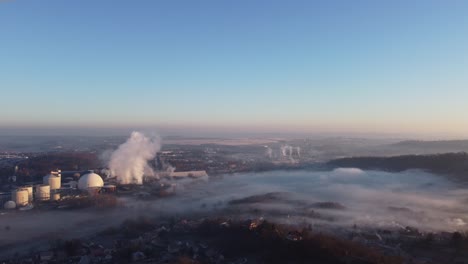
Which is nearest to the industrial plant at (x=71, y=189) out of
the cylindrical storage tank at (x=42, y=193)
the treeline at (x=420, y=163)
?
the cylindrical storage tank at (x=42, y=193)

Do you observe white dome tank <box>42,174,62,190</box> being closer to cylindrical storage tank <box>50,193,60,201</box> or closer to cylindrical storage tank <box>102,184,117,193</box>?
cylindrical storage tank <box>50,193,60,201</box>

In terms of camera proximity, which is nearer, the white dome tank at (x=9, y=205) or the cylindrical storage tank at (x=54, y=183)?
the white dome tank at (x=9, y=205)

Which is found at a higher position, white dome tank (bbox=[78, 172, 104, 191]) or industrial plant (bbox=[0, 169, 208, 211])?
white dome tank (bbox=[78, 172, 104, 191])

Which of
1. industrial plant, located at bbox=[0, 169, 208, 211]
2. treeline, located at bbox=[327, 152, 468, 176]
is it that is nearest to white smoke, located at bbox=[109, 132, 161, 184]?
industrial plant, located at bbox=[0, 169, 208, 211]

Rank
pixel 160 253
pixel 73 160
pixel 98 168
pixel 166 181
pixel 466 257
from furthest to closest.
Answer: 1. pixel 73 160
2. pixel 98 168
3. pixel 166 181
4. pixel 160 253
5. pixel 466 257

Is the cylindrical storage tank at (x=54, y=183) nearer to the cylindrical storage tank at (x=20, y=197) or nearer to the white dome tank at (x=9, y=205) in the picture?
the cylindrical storage tank at (x=20, y=197)

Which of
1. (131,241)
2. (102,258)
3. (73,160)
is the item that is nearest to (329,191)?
(131,241)

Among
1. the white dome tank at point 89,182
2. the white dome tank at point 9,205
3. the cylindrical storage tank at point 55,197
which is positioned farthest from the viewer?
the white dome tank at point 89,182

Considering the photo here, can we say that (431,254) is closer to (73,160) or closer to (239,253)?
(239,253)
